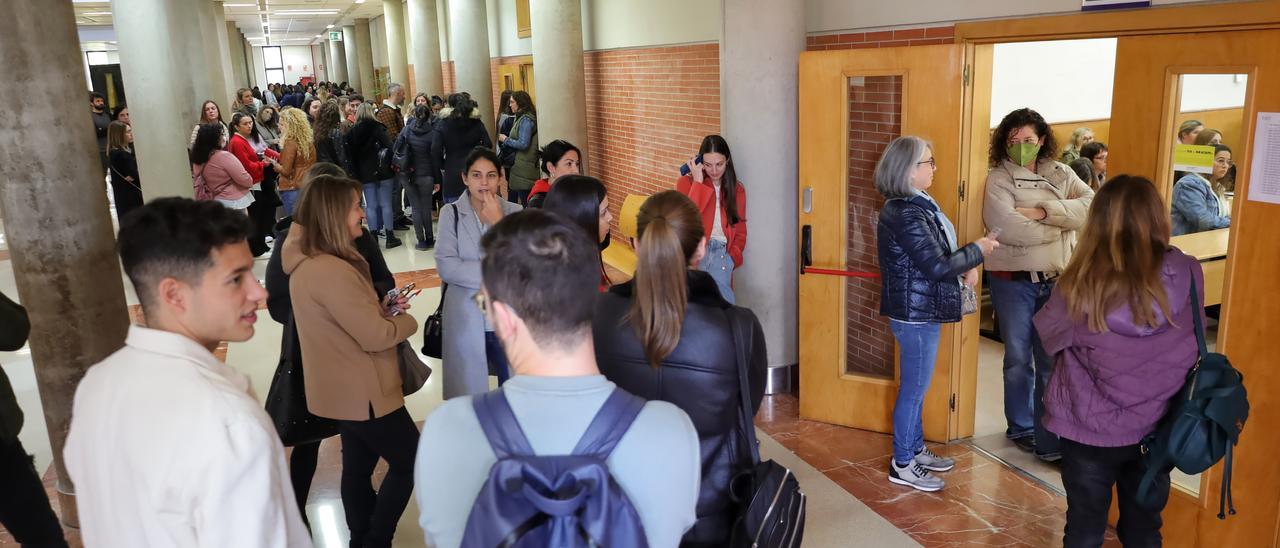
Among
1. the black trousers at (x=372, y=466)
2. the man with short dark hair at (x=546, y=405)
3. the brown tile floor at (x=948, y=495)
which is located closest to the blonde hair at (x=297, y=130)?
the brown tile floor at (x=948, y=495)

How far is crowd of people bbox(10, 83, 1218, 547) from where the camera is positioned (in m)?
1.43

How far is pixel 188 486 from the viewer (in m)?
1.65

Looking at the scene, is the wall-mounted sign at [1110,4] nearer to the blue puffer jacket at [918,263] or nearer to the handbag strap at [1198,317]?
the blue puffer jacket at [918,263]

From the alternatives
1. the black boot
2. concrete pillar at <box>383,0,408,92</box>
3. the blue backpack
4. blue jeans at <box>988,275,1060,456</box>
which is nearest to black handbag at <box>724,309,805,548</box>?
the blue backpack

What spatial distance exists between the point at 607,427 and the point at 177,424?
857 mm

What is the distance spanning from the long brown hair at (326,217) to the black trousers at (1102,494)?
2563 millimetres

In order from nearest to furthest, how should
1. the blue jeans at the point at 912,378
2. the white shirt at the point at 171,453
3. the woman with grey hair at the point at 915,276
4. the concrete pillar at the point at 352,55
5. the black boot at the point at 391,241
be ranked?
1. the white shirt at the point at 171,453
2. the woman with grey hair at the point at 915,276
3. the blue jeans at the point at 912,378
4. the black boot at the point at 391,241
5. the concrete pillar at the point at 352,55

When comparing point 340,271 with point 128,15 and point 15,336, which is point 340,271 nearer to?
point 15,336

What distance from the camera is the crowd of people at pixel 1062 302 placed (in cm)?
280

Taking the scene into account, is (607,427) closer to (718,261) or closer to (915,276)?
(915,276)

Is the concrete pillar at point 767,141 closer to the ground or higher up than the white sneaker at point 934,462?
higher up

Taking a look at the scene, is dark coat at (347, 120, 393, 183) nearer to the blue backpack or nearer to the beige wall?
the beige wall

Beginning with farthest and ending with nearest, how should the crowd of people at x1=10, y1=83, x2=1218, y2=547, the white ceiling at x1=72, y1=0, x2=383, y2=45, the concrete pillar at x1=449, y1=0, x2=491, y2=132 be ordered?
the white ceiling at x1=72, y1=0, x2=383, y2=45 → the concrete pillar at x1=449, y1=0, x2=491, y2=132 → the crowd of people at x1=10, y1=83, x2=1218, y2=547

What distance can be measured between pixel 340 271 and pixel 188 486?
1.38m
